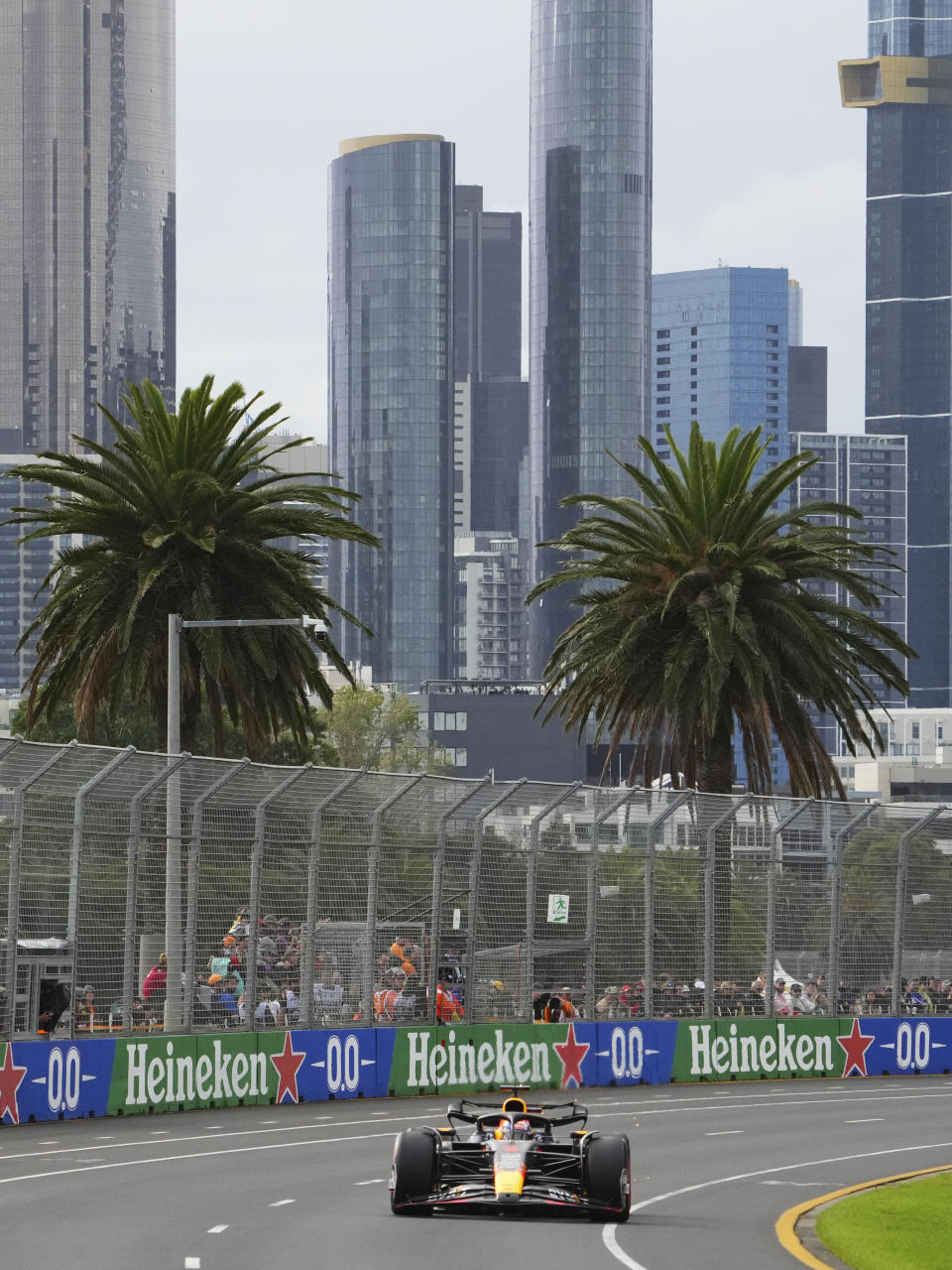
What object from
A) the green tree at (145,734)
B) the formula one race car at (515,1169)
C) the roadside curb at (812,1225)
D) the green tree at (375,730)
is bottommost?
the roadside curb at (812,1225)

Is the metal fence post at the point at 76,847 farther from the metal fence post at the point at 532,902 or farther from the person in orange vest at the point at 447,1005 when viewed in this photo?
the metal fence post at the point at 532,902

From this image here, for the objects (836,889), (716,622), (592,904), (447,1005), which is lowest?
(447,1005)

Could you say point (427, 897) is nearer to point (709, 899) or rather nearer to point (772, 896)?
point (709, 899)

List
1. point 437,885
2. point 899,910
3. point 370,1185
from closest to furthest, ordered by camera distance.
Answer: point 370,1185 < point 437,885 < point 899,910

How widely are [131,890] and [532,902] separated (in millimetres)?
7139

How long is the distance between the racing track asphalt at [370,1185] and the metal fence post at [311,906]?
1.30 meters

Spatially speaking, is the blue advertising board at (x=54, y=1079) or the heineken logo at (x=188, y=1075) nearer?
the blue advertising board at (x=54, y=1079)

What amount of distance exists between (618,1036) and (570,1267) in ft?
56.8

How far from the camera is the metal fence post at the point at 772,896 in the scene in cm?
3347

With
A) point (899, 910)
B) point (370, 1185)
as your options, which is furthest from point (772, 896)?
point (370, 1185)

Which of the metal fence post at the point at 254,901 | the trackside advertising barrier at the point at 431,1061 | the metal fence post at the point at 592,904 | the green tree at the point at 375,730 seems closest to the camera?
the trackside advertising barrier at the point at 431,1061

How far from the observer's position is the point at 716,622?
37375mm

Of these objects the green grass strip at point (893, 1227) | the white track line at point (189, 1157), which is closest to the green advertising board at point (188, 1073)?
the white track line at point (189, 1157)

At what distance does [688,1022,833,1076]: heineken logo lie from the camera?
32594 mm
